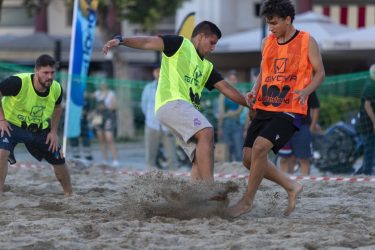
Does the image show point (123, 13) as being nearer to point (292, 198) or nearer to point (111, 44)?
point (292, 198)

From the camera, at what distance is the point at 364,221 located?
274 inches

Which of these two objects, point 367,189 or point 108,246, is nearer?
point 108,246

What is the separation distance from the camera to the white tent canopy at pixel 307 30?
64.4ft

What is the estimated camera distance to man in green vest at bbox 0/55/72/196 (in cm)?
864

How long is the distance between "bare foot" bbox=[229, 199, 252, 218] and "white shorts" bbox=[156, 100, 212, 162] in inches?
23.3

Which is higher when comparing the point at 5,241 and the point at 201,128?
the point at 201,128

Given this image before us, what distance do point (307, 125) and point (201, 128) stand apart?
4.63 meters

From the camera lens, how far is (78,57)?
13.3 m

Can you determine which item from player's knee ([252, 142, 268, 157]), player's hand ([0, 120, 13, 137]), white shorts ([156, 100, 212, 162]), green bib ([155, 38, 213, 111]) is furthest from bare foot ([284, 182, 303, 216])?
player's hand ([0, 120, 13, 137])

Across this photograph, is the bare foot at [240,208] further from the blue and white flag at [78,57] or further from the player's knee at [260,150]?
the blue and white flag at [78,57]

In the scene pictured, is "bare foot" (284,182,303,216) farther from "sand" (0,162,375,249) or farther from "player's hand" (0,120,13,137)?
"player's hand" (0,120,13,137)

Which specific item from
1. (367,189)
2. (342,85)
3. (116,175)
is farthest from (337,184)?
(342,85)

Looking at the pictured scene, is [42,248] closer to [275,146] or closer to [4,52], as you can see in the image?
[275,146]

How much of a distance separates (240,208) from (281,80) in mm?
1101
